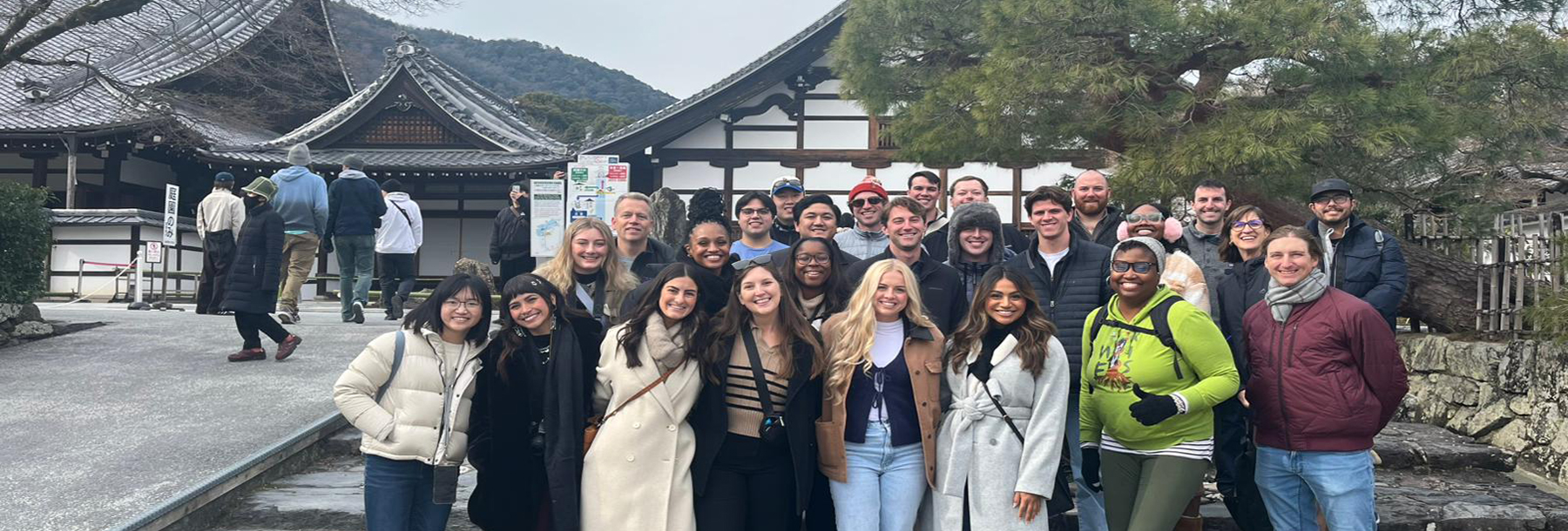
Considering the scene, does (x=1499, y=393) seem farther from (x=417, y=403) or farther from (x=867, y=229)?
(x=417, y=403)

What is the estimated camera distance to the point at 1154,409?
11.3ft

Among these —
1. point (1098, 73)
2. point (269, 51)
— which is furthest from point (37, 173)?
point (1098, 73)

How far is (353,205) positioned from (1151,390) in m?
7.53

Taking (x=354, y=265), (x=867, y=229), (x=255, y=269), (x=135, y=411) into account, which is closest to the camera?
(x=867, y=229)

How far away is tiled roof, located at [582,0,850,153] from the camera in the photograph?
13.5 metres

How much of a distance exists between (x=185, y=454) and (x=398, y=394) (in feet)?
7.33

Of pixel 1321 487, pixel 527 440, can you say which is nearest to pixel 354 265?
pixel 527 440

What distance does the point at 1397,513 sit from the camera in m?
4.84

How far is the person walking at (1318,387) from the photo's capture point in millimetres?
3637

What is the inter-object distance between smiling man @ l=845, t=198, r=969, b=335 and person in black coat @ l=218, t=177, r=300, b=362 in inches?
181

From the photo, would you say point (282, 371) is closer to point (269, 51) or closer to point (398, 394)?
point (398, 394)

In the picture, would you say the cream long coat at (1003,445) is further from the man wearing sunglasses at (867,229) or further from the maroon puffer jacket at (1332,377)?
the man wearing sunglasses at (867,229)

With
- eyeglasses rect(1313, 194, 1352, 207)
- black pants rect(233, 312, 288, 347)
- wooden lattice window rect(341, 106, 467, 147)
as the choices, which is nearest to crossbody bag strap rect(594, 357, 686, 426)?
eyeglasses rect(1313, 194, 1352, 207)

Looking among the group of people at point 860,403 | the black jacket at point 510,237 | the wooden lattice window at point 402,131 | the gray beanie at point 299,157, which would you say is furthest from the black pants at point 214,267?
the wooden lattice window at point 402,131
